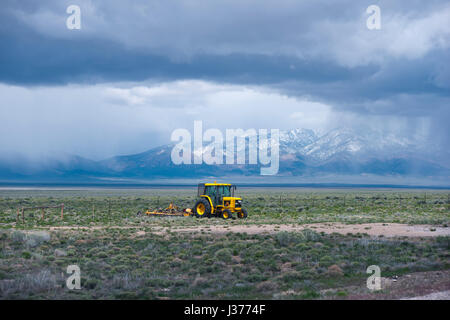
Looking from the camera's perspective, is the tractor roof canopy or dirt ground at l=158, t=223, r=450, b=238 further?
the tractor roof canopy

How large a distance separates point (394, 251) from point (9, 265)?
49.0ft

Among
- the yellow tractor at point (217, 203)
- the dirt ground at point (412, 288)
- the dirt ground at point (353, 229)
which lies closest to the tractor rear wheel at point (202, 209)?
the yellow tractor at point (217, 203)

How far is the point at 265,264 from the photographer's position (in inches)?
722

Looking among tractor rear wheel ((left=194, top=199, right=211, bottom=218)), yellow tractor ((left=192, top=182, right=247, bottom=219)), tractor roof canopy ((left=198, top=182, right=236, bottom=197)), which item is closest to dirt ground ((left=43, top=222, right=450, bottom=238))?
yellow tractor ((left=192, top=182, right=247, bottom=219))

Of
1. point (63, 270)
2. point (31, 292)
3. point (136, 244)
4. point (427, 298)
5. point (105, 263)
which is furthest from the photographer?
point (136, 244)

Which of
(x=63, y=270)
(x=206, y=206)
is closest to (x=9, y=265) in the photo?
(x=63, y=270)

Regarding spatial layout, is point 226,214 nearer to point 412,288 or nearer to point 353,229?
point 353,229

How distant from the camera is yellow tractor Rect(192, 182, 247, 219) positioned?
119 ft

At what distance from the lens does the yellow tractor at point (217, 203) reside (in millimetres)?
36250

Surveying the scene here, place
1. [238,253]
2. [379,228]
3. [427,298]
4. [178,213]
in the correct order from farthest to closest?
[178,213], [379,228], [238,253], [427,298]

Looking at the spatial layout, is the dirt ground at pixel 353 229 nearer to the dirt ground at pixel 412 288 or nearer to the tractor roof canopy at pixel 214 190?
the tractor roof canopy at pixel 214 190

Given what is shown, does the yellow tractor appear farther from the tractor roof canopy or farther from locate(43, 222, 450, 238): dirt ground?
locate(43, 222, 450, 238): dirt ground

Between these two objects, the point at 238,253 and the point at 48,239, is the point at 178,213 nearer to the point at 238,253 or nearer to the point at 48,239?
the point at 48,239

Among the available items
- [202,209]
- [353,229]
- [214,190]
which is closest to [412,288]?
[353,229]
